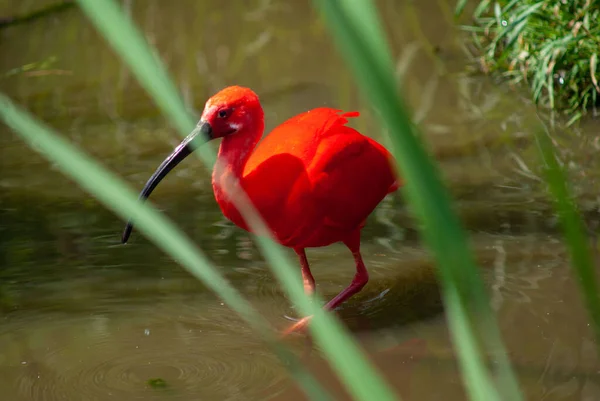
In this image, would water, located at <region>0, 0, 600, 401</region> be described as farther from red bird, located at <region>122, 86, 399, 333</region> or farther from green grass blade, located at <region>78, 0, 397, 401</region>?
green grass blade, located at <region>78, 0, 397, 401</region>

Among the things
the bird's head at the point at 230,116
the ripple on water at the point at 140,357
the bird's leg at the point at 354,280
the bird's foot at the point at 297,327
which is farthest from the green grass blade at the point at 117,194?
the bird's leg at the point at 354,280

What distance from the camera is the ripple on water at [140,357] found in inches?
112

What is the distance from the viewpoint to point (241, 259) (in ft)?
12.3

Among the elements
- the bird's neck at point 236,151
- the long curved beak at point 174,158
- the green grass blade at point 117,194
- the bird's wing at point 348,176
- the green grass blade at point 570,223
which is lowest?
the bird's wing at point 348,176

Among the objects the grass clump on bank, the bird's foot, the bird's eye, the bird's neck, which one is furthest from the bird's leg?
the grass clump on bank

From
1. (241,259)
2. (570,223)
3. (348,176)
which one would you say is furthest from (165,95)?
(241,259)

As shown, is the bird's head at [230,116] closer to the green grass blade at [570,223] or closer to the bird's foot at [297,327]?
the bird's foot at [297,327]

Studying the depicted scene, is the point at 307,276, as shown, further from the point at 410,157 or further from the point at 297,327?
the point at 410,157

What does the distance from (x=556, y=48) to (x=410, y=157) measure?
446cm

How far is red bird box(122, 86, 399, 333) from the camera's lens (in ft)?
9.70

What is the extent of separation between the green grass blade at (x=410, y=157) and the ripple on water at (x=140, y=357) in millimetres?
2219

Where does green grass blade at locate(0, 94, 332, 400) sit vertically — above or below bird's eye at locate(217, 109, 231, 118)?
above

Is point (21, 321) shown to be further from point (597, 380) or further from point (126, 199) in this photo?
point (126, 199)

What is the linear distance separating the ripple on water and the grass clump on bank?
7.93 feet
